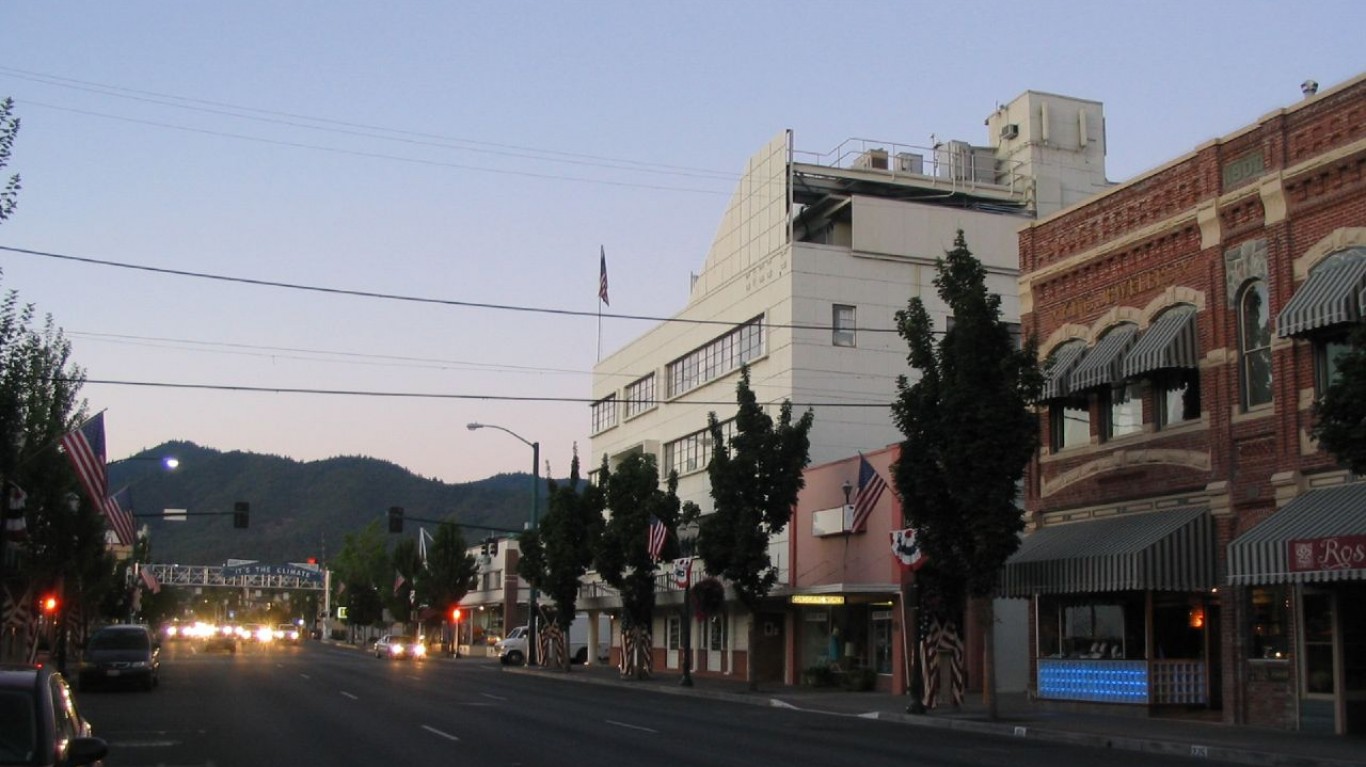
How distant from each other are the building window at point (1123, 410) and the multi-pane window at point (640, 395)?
1302 inches

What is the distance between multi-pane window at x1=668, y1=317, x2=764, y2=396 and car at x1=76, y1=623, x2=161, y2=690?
24.3 meters

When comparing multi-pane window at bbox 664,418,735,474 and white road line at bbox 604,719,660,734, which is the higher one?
multi-pane window at bbox 664,418,735,474

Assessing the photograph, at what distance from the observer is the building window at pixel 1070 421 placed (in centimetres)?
3050

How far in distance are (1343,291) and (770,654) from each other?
28.3 metres

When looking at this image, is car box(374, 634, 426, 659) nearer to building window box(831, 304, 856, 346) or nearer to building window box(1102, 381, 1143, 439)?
building window box(831, 304, 856, 346)

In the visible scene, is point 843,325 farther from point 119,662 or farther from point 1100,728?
point 1100,728

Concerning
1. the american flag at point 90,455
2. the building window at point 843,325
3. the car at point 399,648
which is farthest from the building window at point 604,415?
the american flag at point 90,455

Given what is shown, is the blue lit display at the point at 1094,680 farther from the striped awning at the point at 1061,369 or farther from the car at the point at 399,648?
the car at the point at 399,648

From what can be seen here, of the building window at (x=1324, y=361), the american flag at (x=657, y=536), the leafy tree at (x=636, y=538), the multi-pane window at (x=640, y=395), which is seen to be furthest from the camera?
the multi-pane window at (x=640, y=395)

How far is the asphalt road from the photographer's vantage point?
61.1 feet

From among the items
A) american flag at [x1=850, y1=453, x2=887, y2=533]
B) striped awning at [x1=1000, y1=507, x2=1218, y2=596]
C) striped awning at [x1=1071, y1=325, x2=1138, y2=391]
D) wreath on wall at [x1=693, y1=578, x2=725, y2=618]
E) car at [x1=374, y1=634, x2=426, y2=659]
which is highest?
striped awning at [x1=1071, y1=325, x2=1138, y2=391]

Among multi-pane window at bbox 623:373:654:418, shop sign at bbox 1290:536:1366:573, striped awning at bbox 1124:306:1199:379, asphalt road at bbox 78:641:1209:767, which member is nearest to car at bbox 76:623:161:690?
asphalt road at bbox 78:641:1209:767

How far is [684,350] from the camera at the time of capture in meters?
58.8

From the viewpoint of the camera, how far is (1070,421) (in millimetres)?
31203
